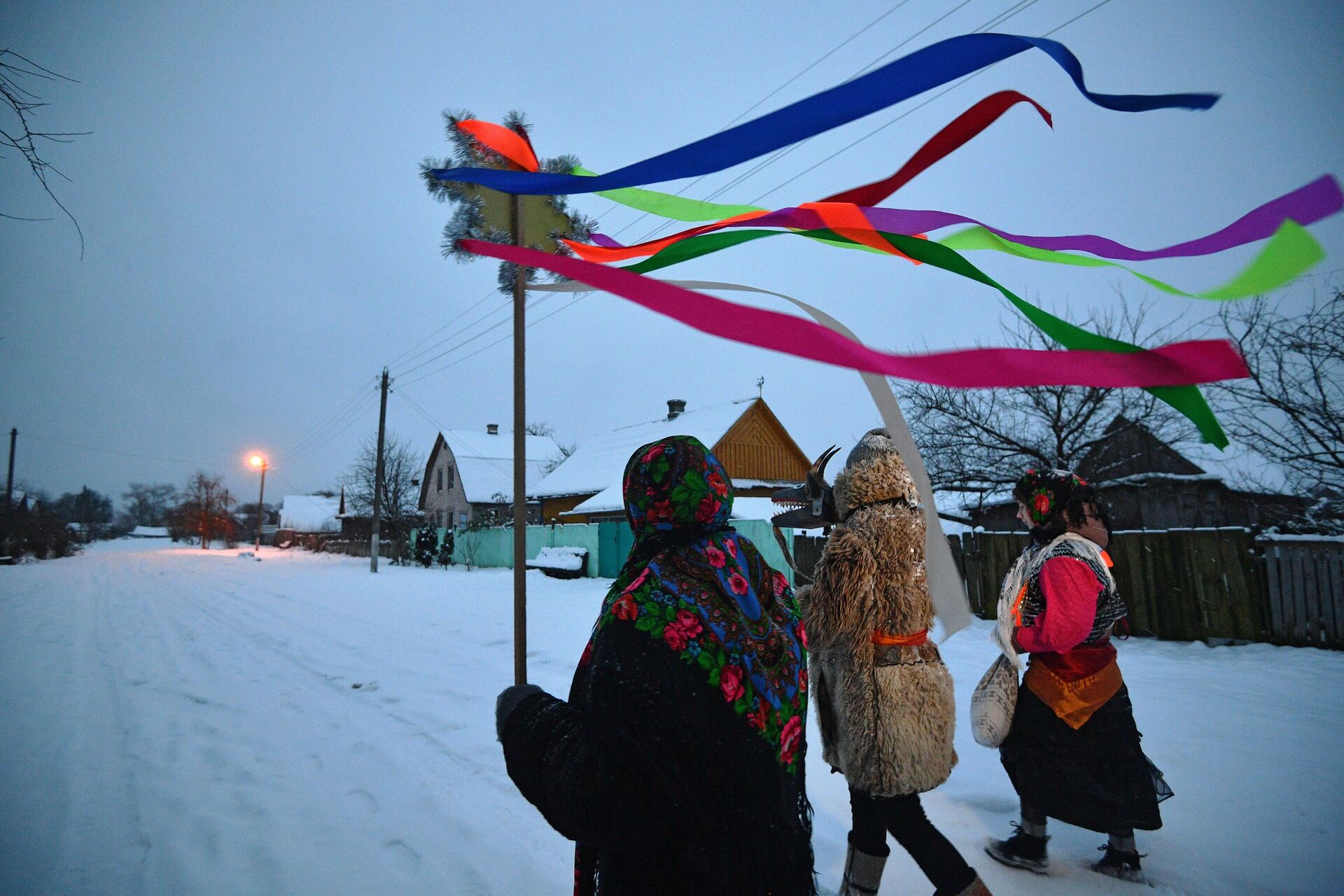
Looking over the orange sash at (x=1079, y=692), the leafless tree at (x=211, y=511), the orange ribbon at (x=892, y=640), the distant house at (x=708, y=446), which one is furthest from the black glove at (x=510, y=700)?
the leafless tree at (x=211, y=511)

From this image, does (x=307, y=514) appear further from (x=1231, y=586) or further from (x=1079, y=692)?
(x=1079, y=692)

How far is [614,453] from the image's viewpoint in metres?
25.2

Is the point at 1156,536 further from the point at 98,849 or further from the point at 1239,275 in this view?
the point at 98,849

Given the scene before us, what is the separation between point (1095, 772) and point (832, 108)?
2692mm

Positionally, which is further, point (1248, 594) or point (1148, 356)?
point (1248, 594)

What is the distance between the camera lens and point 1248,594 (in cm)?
703

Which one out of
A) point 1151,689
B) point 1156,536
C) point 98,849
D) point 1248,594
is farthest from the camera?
point 1156,536

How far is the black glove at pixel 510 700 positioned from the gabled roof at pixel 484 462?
30.4 metres

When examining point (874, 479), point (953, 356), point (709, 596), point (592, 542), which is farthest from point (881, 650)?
Answer: point (592, 542)

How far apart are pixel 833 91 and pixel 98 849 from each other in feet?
13.4

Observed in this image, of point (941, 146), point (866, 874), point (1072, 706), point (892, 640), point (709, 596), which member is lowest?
point (866, 874)

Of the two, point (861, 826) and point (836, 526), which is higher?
point (836, 526)

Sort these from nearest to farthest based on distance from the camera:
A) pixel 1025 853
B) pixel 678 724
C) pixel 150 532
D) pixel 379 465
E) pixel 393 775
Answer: pixel 678 724 < pixel 1025 853 < pixel 393 775 < pixel 379 465 < pixel 150 532

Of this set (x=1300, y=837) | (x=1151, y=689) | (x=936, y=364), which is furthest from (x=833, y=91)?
(x=1151, y=689)
